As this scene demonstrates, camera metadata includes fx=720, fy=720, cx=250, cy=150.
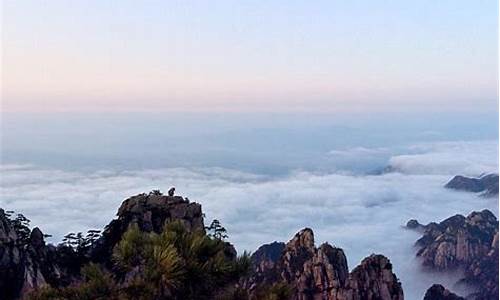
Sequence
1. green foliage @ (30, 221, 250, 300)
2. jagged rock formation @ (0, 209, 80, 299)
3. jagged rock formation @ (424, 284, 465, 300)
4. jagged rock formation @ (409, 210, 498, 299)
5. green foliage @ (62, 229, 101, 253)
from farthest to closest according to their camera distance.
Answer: jagged rock formation @ (409, 210, 498, 299) → jagged rock formation @ (424, 284, 465, 300) → green foliage @ (62, 229, 101, 253) → jagged rock formation @ (0, 209, 80, 299) → green foliage @ (30, 221, 250, 300)

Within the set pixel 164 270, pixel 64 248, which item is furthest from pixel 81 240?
pixel 164 270

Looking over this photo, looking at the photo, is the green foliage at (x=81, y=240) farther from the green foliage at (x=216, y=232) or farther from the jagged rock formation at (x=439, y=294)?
the jagged rock formation at (x=439, y=294)

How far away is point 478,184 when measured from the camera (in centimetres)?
4778

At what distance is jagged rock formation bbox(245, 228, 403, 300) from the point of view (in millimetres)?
16094

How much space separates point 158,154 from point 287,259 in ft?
84.2

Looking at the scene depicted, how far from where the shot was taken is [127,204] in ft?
32.7

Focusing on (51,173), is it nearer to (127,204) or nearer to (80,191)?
(80,191)

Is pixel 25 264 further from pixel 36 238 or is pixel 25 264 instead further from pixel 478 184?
pixel 478 184

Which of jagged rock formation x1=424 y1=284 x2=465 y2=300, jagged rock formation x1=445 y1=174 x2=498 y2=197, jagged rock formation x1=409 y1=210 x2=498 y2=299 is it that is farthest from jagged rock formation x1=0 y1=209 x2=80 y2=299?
jagged rock formation x1=445 y1=174 x2=498 y2=197

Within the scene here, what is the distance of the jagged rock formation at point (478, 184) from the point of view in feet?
141

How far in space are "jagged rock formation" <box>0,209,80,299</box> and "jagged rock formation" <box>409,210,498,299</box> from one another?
70.4 feet

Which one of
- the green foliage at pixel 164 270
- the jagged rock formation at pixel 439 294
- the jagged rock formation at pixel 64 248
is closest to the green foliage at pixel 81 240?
the jagged rock formation at pixel 64 248

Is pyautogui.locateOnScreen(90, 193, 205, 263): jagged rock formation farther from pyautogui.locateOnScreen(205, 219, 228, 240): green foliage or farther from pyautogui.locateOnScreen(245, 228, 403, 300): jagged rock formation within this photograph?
pyautogui.locateOnScreen(245, 228, 403, 300): jagged rock formation

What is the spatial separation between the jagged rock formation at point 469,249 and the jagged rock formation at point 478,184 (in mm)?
5101
